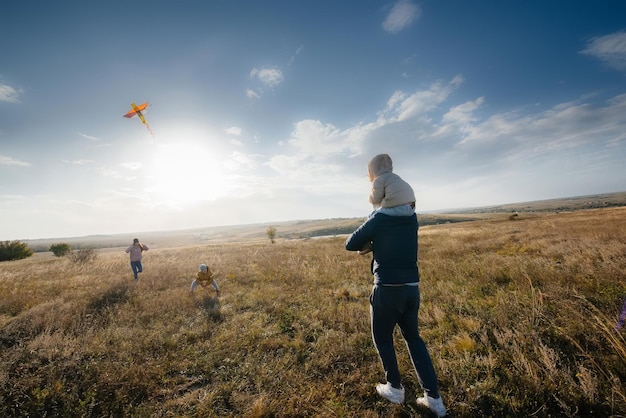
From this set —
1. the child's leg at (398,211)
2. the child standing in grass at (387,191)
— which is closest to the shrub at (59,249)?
the child standing in grass at (387,191)

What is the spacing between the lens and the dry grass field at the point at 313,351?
138 inches

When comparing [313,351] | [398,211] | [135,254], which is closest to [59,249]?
[135,254]

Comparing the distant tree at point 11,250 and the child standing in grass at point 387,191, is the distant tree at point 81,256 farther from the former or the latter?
the distant tree at point 11,250

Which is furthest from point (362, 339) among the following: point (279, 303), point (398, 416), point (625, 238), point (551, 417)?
point (625, 238)

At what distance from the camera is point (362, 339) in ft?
17.4

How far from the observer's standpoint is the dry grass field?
3.51 meters

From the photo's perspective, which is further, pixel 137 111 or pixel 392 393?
pixel 137 111

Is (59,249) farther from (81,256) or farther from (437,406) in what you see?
(437,406)

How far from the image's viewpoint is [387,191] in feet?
9.94

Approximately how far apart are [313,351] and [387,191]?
3848mm

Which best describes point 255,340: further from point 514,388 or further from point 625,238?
point 625,238

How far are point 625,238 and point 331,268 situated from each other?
44.1ft

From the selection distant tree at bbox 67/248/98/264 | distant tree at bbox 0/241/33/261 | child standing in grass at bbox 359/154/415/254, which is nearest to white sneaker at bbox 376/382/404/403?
child standing in grass at bbox 359/154/415/254

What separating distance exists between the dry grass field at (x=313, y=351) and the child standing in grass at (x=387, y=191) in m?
2.54
